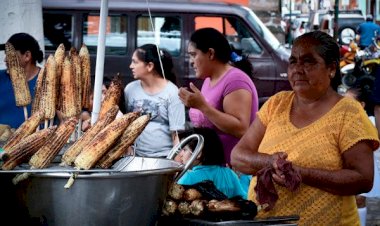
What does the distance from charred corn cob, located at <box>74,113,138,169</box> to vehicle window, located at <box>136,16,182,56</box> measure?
10.0 m

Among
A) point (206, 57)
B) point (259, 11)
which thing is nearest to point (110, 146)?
point (206, 57)

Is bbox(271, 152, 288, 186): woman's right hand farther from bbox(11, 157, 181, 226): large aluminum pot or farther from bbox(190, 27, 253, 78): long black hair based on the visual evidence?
bbox(190, 27, 253, 78): long black hair

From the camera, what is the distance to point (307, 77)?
392cm

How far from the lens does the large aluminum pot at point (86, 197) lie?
3.18 metres

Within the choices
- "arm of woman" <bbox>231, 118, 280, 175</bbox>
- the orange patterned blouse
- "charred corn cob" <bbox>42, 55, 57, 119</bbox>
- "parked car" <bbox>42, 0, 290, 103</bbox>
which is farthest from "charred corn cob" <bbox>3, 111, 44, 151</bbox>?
"parked car" <bbox>42, 0, 290, 103</bbox>

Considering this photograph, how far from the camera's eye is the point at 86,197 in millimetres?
3180

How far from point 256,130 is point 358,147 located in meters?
0.55

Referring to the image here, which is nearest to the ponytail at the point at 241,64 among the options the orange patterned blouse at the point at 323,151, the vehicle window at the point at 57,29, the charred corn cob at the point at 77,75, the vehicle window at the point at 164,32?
the orange patterned blouse at the point at 323,151

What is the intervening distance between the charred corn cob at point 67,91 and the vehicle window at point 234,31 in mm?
9463

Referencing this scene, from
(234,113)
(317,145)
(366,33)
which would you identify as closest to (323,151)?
(317,145)

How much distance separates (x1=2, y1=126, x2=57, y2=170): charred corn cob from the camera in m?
3.32

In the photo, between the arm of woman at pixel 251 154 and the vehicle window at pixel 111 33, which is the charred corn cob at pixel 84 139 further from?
the vehicle window at pixel 111 33

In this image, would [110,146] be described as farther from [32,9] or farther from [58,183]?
[32,9]

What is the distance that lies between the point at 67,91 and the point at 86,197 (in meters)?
0.74
